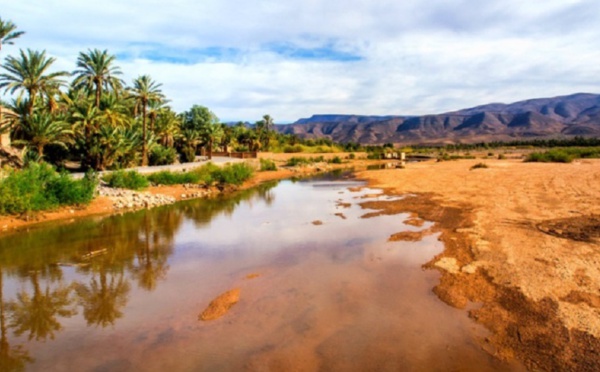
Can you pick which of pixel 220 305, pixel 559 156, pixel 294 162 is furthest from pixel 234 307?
pixel 294 162

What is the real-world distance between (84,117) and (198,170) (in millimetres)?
9775

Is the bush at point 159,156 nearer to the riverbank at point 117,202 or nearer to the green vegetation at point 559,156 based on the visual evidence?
the riverbank at point 117,202

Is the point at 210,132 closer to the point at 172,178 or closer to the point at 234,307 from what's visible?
the point at 172,178

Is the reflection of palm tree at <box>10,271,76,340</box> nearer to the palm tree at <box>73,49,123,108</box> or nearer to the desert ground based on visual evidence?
the desert ground

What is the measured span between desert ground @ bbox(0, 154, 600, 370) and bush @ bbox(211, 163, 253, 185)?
1275 centimetres

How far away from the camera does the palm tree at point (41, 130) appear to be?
2905 centimetres

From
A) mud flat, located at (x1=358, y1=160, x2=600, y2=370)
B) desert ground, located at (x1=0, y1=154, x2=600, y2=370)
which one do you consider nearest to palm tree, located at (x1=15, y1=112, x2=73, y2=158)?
desert ground, located at (x1=0, y1=154, x2=600, y2=370)

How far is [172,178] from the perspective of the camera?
31.3 meters

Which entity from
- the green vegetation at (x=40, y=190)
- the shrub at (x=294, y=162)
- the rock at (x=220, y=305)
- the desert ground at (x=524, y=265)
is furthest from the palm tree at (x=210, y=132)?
the rock at (x=220, y=305)

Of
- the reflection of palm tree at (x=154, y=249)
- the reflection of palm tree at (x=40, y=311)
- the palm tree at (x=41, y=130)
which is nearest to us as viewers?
the reflection of palm tree at (x=40, y=311)

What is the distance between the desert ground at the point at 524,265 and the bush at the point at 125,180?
11.8 ft

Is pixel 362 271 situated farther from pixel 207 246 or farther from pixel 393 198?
Answer: pixel 393 198

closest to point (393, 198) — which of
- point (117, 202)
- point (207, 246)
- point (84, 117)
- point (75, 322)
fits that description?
point (207, 246)

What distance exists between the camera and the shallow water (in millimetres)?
6910
